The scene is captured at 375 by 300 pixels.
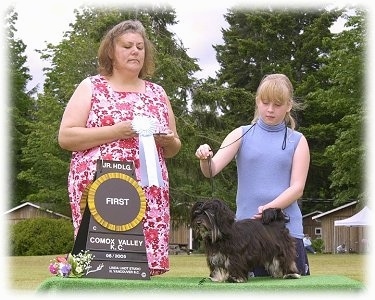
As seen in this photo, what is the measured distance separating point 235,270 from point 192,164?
27.1 metres

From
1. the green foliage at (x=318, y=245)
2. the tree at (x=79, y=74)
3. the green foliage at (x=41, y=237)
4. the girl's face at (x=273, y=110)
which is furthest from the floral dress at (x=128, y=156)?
the green foliage at (x=318, y=245)

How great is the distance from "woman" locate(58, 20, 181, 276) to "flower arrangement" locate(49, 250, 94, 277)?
27 cm

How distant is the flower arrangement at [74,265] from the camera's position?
3.65m

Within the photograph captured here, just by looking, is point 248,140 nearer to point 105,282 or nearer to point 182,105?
point 105,282

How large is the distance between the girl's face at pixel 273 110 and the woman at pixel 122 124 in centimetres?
51

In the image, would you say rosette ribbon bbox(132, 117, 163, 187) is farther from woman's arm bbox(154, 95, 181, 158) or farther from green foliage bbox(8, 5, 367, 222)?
green foliage bbox(8, 5, 367, 222)

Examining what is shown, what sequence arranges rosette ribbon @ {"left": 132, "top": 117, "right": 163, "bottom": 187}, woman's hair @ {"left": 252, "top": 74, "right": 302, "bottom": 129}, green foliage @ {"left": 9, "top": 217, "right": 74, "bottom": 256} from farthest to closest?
green foliage @ {"left": 9, "top": 217, "right": 74, "bottom": 256}
woman's hair @ {"left": 252, "top": 74, "right": 302, "bottom": 129}
rosette ribbon @ {"left": 132, "top": 117, "right": 163, "bottom": 187}

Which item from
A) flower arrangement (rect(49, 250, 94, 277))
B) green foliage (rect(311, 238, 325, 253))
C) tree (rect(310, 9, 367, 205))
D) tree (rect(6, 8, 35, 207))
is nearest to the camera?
flower arrangement (rect(49, 250, 94, 277))

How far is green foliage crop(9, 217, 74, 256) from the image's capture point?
1304 inches

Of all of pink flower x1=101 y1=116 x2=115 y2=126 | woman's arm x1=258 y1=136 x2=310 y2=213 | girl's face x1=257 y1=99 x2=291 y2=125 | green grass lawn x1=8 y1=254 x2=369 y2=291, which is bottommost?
green grass lawn x1=8 y1=254 x2=369 y2=291

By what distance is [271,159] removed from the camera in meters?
4.15

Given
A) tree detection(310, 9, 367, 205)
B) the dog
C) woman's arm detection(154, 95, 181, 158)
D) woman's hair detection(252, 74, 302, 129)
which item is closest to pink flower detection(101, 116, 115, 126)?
woman's arm detection(154, 95, 181, 158)

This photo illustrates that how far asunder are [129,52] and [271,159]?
97cm

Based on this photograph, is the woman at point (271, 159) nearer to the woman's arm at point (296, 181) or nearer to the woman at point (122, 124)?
the woman's arm at point (296, 181)
